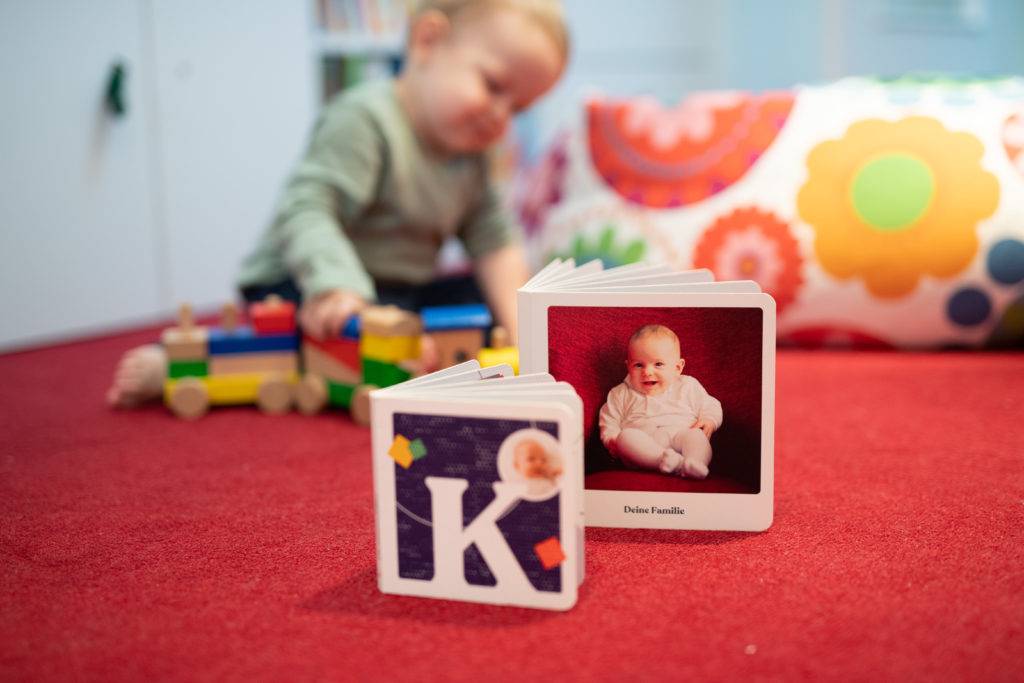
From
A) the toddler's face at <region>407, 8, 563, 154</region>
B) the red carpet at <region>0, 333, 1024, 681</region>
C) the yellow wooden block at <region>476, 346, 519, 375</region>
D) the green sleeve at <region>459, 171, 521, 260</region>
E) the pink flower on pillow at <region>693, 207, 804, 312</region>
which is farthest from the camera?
the green sleeve at <region>459, 171, 521, 260</region>

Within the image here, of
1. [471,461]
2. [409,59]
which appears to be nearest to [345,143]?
[409,59]

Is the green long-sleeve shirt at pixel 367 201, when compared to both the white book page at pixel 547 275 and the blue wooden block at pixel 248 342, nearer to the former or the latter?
the blue wooden block at pixel 248 342

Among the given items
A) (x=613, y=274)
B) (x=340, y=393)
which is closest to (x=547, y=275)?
(x=613, y=274)

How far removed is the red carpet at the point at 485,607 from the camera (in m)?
0.60

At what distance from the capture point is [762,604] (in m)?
0.67

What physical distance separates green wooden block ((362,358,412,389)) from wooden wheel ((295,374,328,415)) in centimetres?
10

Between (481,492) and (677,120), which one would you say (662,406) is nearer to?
(481,492)

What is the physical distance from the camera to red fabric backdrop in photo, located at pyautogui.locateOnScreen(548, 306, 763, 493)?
0.77 metres

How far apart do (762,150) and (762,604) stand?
108cm

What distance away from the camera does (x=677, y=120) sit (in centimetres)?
163

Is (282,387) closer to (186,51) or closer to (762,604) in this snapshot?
(762,604)

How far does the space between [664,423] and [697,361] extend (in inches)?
2.3

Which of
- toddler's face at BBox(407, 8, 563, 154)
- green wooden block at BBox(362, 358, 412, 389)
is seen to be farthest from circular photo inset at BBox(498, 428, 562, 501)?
toddler's face at BBox(407, 8, 563, 154)

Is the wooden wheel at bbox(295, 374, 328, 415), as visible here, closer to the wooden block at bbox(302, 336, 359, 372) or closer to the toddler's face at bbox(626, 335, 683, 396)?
the wooden block at bbox(302, 336, 359, 372)
